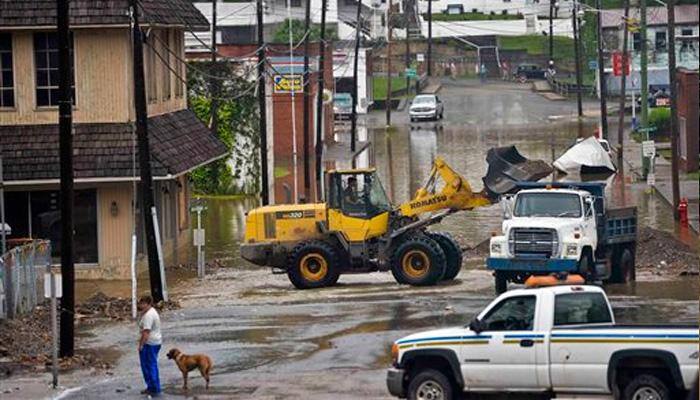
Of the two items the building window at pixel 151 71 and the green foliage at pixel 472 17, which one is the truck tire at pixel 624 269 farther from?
the green foliage at pixel 472 17

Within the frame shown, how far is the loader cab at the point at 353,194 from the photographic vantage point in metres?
36.4

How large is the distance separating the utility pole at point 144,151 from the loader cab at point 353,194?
409cm

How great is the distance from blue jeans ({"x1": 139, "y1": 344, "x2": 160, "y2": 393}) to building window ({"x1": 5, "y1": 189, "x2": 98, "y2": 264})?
17.8 metres

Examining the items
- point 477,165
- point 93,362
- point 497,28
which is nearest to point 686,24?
point 497,28

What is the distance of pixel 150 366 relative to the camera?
2361 cm

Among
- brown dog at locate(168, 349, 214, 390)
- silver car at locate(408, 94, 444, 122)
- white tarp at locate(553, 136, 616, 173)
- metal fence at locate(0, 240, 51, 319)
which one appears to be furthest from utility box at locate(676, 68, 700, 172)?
brown dog at locate(168, 349, 214, 390)

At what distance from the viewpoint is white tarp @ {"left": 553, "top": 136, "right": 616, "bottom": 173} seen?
55062 mm

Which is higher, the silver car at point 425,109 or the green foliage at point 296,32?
the green foliage at point 296,32

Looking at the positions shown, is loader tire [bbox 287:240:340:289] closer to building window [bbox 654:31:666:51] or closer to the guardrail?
the guardrail

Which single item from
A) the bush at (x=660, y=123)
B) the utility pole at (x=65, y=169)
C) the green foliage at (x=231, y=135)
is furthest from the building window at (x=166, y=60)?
the bush at (x=660, y=123)

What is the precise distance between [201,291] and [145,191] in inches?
141

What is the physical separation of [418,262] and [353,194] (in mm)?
2099

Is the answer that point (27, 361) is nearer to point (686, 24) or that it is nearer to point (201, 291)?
point (201, 291)

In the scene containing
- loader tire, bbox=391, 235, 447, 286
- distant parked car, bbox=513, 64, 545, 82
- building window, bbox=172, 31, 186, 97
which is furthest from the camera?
distant parked car, bbox=513, 64, 545, 82
